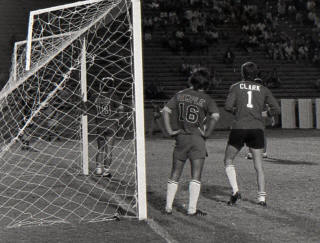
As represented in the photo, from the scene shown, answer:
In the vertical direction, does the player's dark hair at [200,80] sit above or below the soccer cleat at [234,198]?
above

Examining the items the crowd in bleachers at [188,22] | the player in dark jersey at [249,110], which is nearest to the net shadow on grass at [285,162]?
the player in dark jersey at [249,110]

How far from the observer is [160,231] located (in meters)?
4.96

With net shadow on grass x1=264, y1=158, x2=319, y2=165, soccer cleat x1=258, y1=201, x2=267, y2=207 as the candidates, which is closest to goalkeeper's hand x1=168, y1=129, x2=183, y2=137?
soccer cleat x1=258, y1=201, x2=267, y2=207

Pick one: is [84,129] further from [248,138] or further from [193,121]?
[193,121]

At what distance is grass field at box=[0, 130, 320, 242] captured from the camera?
475 cm

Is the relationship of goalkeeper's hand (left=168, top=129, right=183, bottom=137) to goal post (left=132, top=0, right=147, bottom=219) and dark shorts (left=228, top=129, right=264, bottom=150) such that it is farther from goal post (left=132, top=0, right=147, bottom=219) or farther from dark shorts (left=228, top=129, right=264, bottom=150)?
dark shorts (left=228, top=129, right=264, bottom=150)

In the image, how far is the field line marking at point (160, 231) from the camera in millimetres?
4625

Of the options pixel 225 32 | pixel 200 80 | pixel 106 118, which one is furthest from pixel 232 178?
pixel 225 32

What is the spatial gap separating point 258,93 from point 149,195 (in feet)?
6.52

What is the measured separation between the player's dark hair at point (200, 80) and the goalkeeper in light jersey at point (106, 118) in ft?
9.42

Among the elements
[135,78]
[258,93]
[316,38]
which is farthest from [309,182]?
[316,38]

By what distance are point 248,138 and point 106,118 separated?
9.59 ft

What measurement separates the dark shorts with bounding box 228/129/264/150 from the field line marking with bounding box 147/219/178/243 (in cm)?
153

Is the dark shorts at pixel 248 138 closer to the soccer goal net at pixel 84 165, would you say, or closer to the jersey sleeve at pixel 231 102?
the jersey sleeve at pixel 231 102
